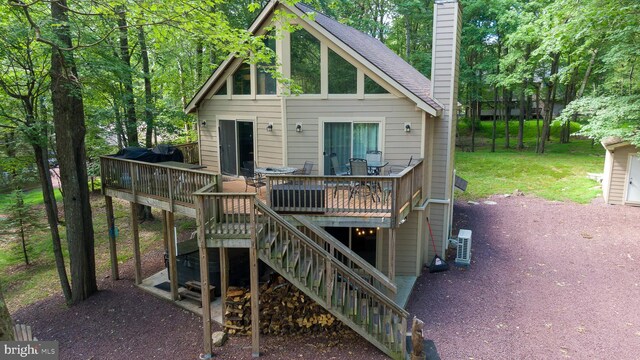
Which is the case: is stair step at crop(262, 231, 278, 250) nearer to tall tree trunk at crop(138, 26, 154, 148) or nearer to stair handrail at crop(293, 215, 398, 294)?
stair handrail at crop(293, 215, 398, 294)

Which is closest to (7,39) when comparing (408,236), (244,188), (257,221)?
(244,188)

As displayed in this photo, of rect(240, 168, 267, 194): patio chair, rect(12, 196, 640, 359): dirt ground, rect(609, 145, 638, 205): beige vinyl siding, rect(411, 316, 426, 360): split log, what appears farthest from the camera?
rect(609, 145, 638, 205): beige vinyl siding

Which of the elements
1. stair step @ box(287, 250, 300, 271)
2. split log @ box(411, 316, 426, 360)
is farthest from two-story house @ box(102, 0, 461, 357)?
split log @ box(411, 316, 426, 360)

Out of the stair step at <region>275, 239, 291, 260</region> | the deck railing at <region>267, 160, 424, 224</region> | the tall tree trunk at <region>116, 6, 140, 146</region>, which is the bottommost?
the stair step at <region>275, 239, 291, 260</region>

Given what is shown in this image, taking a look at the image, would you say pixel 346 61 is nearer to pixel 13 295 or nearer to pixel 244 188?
pixel 244 188

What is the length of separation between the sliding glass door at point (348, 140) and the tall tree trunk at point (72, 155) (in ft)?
21.0

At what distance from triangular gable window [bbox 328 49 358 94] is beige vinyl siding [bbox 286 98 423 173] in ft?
0.96

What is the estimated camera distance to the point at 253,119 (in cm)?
1157

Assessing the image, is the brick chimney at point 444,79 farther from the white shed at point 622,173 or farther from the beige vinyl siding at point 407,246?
the white shed at point 622,173

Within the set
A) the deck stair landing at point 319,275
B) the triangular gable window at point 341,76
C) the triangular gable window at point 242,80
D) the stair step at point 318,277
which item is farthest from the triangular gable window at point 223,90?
the stair step at point 318,277

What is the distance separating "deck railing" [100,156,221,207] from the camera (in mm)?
8508

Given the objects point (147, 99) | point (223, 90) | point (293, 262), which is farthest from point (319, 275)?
point (147, 99)

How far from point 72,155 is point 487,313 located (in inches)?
426

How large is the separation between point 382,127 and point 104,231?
12872 mm
